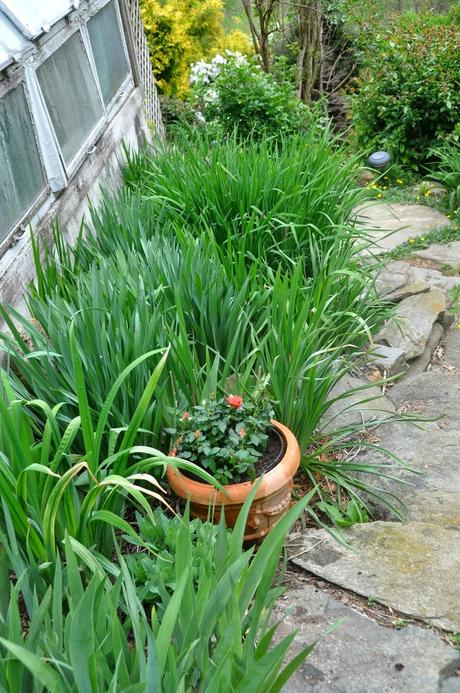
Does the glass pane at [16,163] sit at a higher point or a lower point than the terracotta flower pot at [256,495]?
higher

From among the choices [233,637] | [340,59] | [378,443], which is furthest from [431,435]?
[340,59]

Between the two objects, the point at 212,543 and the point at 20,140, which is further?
the point at 20,140

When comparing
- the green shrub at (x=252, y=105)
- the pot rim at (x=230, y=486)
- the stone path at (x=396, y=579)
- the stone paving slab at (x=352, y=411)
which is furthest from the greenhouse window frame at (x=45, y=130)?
the green shrub at (x=252, y=105)

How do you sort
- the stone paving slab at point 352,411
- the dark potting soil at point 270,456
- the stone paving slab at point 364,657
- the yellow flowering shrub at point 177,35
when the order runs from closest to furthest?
the stone paving slab at point 364,657 → the dark potting soil at point 270,456 → the stone paving slab at point 352,411 → the yellow flowering shrub at point 177,35

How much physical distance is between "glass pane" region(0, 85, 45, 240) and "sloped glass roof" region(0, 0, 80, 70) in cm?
16

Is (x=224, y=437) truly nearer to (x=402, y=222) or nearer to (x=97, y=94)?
(x=97, y=94)

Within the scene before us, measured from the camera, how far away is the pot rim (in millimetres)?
1927

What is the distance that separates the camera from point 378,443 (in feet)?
8.91

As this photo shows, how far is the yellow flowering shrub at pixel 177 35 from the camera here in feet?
25.0

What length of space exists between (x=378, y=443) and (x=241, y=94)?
4392mm

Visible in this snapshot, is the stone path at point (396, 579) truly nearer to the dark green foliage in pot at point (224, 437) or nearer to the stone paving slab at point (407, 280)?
the dark green foliage in pot at point (224, 437)

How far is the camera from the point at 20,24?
9.97ft

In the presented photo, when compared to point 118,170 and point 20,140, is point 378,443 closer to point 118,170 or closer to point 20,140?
point 20,140

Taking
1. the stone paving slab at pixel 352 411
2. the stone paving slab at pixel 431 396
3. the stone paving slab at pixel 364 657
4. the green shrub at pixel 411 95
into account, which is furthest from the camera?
the green shrub at pixel 411 95
